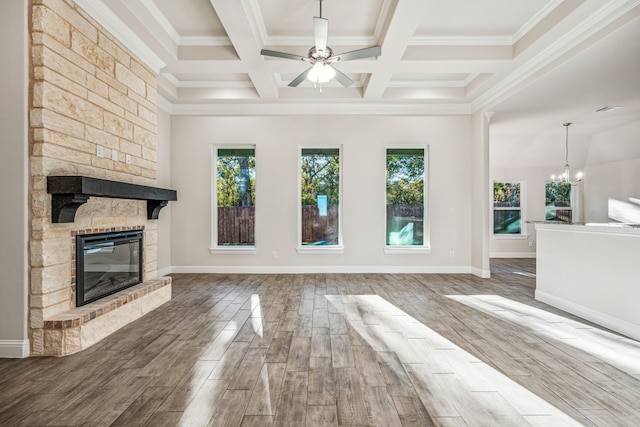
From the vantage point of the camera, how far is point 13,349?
2564mm

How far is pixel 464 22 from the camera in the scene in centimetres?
373

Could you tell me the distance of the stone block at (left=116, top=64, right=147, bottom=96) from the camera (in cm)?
352

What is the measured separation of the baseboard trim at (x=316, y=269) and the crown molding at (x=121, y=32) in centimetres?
342

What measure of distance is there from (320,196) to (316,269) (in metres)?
1.38

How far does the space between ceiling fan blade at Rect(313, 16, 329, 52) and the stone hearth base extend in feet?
10.6

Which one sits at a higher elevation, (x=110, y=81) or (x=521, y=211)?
(x=110, y=81)

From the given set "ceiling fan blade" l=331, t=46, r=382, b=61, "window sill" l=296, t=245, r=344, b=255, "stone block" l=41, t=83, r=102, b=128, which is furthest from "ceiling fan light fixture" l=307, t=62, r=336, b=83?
"window sill" l=296, t=245, r=344, b=255

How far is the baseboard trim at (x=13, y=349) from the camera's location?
2562mm

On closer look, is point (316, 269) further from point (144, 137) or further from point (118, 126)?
point (118, 126)

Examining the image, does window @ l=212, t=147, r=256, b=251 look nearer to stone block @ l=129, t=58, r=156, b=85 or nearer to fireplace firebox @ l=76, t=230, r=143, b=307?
stone block @ l=129, t=58, r=156, b=85

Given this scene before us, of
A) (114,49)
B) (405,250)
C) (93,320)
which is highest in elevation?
(114,49)

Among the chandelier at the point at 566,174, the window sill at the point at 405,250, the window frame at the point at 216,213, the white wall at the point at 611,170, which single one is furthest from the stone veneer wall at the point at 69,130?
the white wall at the point at 611,170

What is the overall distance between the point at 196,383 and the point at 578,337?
3365mm

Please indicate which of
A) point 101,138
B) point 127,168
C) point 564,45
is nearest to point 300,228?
point 127,168
